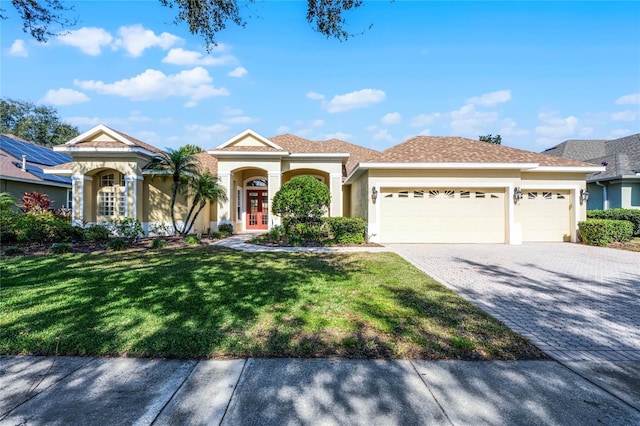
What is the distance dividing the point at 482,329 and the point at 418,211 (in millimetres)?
9169

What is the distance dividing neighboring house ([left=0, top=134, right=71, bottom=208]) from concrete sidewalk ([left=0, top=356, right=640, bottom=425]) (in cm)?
1926

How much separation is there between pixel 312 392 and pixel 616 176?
21.3 meters

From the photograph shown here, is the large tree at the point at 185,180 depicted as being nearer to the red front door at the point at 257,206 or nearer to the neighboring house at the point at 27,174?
the red front door at the point at 257,206

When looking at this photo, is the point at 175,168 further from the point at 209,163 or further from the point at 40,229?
the point at 209,163

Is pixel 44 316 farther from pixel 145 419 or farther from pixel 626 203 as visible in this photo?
pixel 626 203

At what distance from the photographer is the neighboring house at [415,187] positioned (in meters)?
12.5

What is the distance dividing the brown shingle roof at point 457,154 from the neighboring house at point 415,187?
0.04m

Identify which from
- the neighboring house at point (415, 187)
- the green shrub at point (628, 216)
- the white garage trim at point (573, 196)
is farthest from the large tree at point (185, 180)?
the green shrub at point (628, 216)

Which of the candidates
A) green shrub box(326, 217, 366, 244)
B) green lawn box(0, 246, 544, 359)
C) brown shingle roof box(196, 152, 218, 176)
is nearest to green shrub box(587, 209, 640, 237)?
green shrub box(326, 217, 366, 244)

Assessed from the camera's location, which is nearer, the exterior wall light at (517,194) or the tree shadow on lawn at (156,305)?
the tree shadow on lawn at (156,305)

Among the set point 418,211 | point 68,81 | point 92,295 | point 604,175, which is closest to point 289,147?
point 418,211

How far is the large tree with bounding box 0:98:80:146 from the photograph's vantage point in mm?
33188

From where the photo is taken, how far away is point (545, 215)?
13.2m

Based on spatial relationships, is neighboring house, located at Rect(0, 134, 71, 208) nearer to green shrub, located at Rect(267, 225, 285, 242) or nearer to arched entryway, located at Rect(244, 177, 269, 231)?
arched entryway, located at Rect(244, 177, 269, 231)
